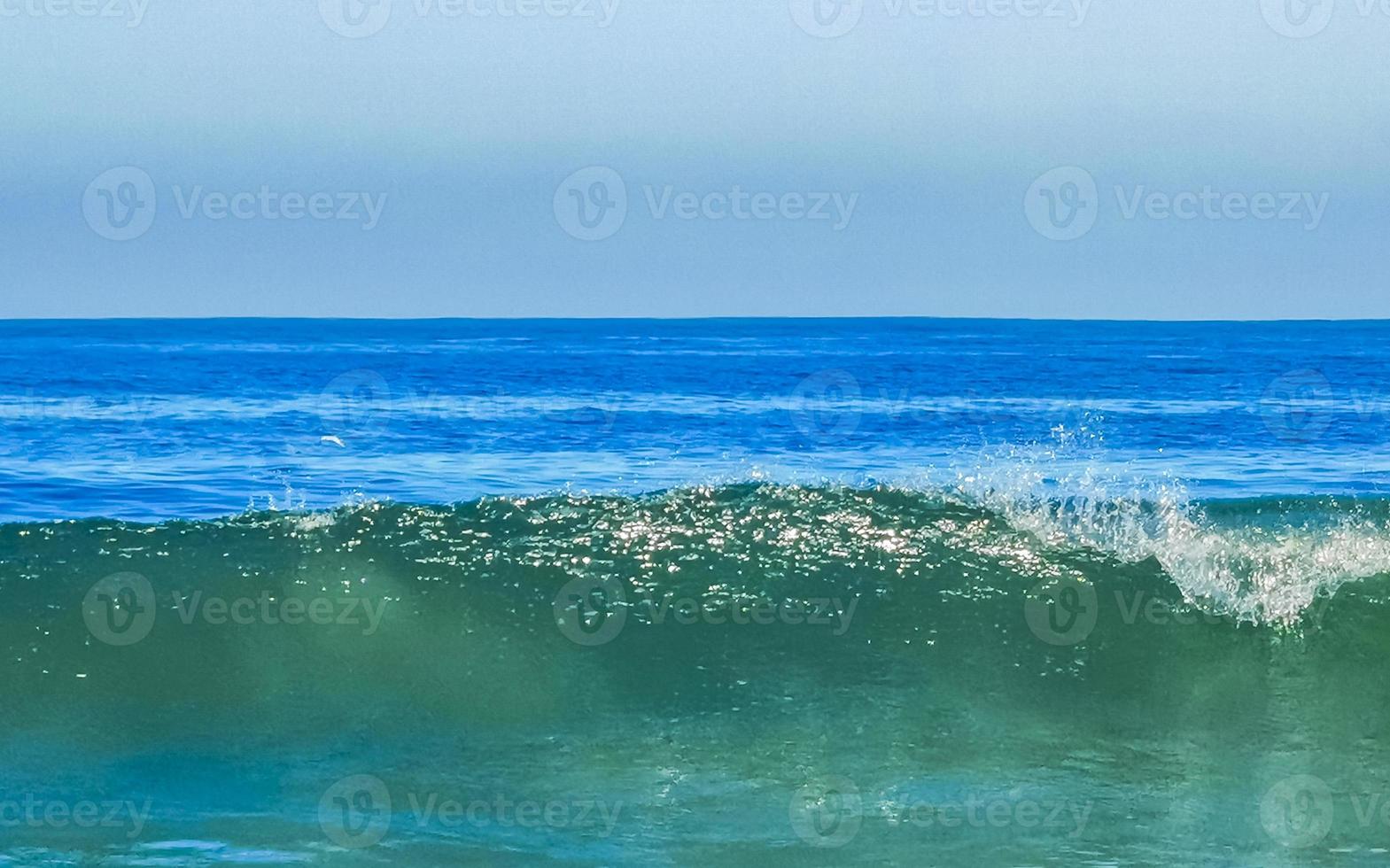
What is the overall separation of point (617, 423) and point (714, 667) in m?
19.3

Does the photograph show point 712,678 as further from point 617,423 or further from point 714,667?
point 617,423

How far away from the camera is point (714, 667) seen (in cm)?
840

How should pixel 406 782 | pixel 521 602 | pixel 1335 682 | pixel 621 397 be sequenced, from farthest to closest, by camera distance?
pixel 621 397
pixel 521 602
pixel 1335 682
pixel 406 782

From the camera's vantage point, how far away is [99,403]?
1235 inches

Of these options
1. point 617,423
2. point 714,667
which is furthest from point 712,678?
point 617,423

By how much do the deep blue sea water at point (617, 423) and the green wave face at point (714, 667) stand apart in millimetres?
1709

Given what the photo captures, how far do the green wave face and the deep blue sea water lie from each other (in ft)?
5.61

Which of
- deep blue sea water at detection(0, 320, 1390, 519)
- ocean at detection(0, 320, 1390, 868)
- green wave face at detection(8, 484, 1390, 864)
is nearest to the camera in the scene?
ocean at detection(0, 320, 1390, 868)

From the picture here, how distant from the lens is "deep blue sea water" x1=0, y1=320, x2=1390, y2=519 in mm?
17719

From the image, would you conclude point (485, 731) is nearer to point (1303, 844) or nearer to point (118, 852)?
point (118, 852)

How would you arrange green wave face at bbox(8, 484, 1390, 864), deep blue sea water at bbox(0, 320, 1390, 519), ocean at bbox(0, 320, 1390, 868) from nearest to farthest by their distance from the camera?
1. ocean at bbox(0, 320, 1390, 868)
2. green wave face at bbox(8, 484, 1390, 864)
3. deep blue sea water at bbox(0, 320, 1390, 519)

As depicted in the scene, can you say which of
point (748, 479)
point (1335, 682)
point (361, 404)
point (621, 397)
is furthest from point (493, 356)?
point (1335, 682)

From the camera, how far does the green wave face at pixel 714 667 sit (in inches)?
254

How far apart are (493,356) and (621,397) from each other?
24.6m
